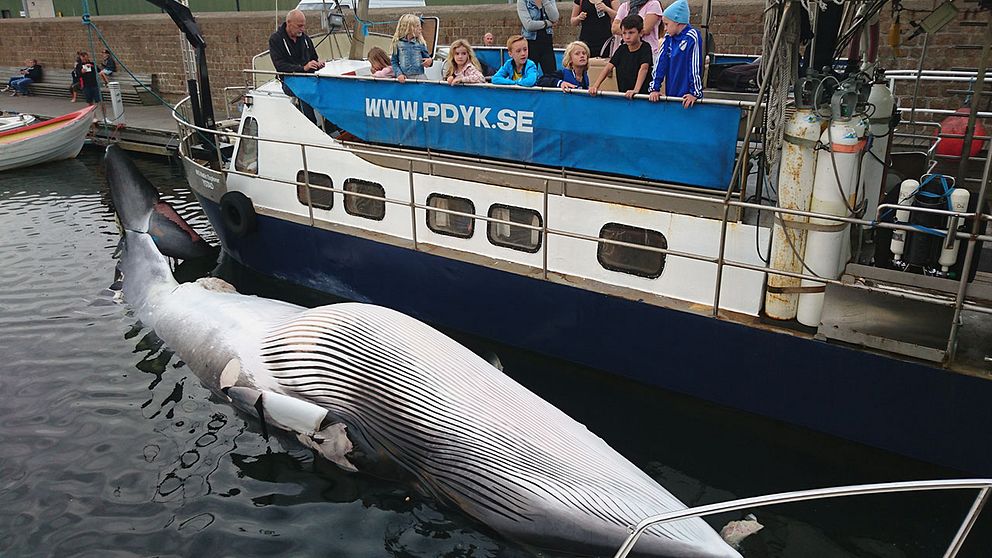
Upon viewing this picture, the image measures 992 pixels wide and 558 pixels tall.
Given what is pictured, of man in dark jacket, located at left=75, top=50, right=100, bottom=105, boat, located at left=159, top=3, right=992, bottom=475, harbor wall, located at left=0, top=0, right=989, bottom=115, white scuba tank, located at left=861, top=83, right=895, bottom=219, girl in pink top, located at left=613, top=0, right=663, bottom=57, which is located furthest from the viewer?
man in dark jacket, located at left=75, top=50, right=100, bottom=105

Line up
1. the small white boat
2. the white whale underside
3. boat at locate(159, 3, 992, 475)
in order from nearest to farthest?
1. the white whale underside
2. boat at locate(159, 3, 992, 475)
3. the small white boat

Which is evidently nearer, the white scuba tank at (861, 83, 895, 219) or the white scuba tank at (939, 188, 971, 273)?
the white scuba tank at (939, 188, 971, 273)

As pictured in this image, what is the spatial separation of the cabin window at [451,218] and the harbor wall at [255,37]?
18.0ft

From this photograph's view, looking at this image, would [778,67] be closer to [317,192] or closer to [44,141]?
[317,192]

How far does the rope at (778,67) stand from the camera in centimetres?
621

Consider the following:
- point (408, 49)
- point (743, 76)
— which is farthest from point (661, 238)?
point (408, 49)

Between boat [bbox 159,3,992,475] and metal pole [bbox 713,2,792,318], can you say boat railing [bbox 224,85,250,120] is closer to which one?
boat [bbox 159,3,992,475]

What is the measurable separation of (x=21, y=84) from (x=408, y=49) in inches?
1123

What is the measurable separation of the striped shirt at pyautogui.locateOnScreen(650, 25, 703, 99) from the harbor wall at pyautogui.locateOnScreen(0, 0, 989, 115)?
9.89 ft

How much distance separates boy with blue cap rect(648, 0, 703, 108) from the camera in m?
7.70

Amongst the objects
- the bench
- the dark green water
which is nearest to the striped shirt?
the dark green water

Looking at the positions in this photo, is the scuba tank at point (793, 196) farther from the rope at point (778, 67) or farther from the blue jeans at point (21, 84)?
the blue jeans at point (21, 84)

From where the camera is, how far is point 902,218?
21.8 feet

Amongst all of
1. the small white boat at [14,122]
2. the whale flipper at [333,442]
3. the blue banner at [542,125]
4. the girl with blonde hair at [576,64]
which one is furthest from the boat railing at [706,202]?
the small white boat at [14,122]
